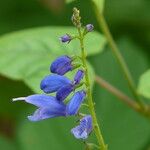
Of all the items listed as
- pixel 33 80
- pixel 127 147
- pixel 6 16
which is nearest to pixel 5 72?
pixel 33 80

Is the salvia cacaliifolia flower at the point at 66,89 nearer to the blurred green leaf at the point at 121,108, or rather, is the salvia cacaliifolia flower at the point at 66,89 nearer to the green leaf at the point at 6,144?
the blurred green leaf at the point at 121,108

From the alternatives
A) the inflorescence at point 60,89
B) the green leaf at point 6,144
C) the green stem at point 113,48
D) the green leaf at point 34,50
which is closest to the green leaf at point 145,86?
the green stem at point 113,48

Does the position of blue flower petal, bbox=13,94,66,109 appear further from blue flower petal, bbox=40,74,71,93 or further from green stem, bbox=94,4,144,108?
green stem, bbox=94,4,144,108

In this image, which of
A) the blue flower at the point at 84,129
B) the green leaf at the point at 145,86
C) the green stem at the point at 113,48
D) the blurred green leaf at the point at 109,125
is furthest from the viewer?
the blurred green leaf at the point at 109,125

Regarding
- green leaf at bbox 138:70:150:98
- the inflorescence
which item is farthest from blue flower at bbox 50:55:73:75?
green leaf at bbox 138:70:150:98

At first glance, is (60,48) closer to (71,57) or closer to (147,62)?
(147,62)

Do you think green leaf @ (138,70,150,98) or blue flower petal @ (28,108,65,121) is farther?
green leaf @ (138,70,150,98)
